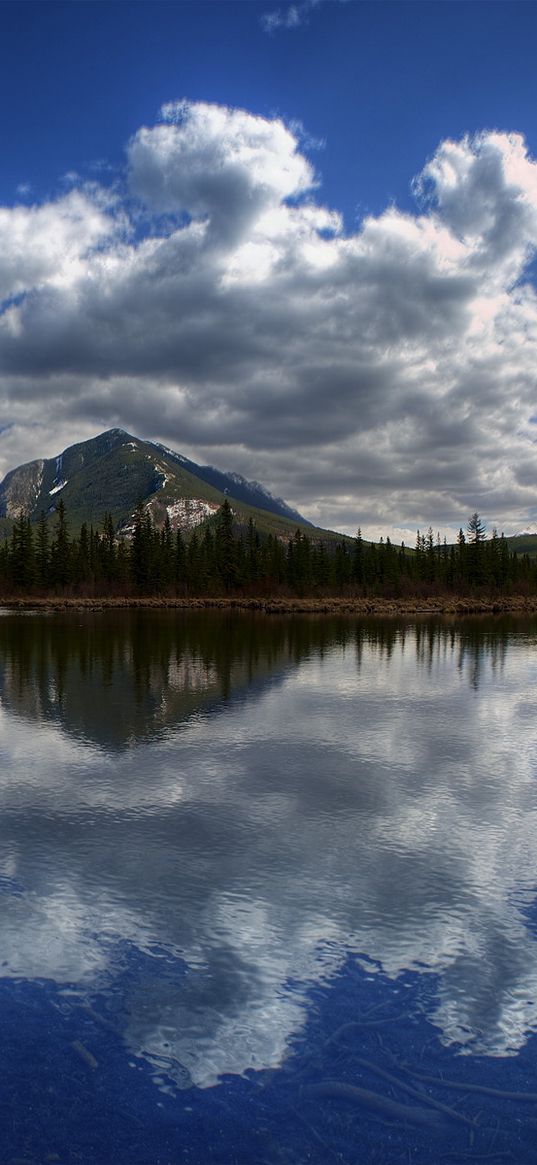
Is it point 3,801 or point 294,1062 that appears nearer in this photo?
point 294,1062

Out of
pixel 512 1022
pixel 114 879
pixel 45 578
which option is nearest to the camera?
pixel 512 1022

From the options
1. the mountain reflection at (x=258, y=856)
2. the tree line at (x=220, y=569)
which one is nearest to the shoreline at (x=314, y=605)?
the tree line at (x=220, y=569)

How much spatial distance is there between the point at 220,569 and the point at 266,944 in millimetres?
117957

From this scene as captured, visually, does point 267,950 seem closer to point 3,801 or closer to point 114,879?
point 114,879

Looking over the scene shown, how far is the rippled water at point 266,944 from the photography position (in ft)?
19.0

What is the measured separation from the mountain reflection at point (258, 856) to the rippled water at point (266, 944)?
1.5 inches

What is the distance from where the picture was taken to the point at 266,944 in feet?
27.2

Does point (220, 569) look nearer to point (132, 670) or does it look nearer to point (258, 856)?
point (132, 670)

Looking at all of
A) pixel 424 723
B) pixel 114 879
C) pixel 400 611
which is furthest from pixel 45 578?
pixel 114 879

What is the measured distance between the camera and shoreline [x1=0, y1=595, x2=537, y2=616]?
90.3 m

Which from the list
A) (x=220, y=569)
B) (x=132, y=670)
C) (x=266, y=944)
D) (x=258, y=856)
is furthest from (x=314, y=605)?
(x=266, y=944)

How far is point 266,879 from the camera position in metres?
10.0

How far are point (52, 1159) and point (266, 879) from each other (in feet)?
16.1

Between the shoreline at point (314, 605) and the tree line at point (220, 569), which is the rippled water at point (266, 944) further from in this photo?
the tree line at point (220, 569)
